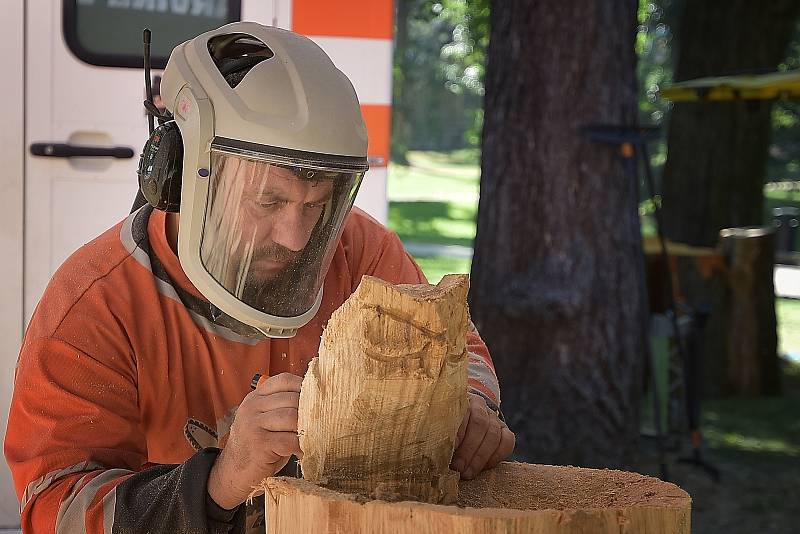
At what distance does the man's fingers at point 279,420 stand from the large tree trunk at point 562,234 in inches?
140

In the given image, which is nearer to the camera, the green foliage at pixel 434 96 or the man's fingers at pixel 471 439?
the man's fingers at pixel 471 439

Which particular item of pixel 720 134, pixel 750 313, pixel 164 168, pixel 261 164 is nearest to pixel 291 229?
pixel 261 164

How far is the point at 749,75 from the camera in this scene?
756cm

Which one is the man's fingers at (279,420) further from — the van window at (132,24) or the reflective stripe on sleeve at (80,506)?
the van window at (132,24)

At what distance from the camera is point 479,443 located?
1920mm

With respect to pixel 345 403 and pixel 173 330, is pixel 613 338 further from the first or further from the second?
pixel 345 403

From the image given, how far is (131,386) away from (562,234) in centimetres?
337

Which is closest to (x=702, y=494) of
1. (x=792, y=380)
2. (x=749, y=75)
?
(x=749, y=75)

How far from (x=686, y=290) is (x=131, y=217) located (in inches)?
251

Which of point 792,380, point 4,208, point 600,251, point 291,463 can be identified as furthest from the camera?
point 792,380

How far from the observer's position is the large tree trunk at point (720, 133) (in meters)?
8.40

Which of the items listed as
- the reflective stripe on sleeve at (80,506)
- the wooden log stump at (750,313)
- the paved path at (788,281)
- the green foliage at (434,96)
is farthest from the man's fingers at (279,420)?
the green foliage at (434,96)

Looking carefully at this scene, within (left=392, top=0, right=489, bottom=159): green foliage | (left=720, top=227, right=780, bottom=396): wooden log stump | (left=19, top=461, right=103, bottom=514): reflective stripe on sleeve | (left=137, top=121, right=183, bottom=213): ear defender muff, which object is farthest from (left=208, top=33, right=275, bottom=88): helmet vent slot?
(left=392, top=0, right=489, bottom=159): green foliage

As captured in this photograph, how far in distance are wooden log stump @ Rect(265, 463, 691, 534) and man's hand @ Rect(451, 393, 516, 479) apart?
171 millimetres
